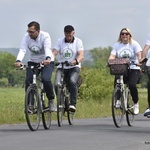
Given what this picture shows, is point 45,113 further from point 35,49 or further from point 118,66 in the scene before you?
point 118,66

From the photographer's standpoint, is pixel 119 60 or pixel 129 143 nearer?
pixel 129 143

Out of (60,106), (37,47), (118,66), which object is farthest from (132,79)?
(37,47)

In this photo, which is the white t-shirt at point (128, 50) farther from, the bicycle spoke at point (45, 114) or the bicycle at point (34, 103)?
the bicycle at point (34, 103)

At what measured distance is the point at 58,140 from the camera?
10242 millimetres

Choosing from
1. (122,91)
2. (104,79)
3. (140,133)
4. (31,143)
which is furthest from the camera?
(104,79)

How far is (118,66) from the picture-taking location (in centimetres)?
1312

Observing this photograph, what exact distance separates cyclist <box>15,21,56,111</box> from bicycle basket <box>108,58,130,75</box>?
1.23 meters

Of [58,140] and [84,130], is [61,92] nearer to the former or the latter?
[84,130]

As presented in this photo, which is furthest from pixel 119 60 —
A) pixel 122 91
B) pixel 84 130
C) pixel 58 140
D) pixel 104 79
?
pixel 104 79

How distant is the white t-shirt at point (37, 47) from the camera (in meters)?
12.3

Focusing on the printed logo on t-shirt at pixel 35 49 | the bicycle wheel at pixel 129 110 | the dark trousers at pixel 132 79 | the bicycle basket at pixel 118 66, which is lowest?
the bicycle wheel at pixel 129 110

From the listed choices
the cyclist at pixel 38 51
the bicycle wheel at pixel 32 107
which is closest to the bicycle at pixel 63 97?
the cyclist at pixel 38 51

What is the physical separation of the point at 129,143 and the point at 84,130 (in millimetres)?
2410

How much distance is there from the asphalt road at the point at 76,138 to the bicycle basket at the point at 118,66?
1104mm
